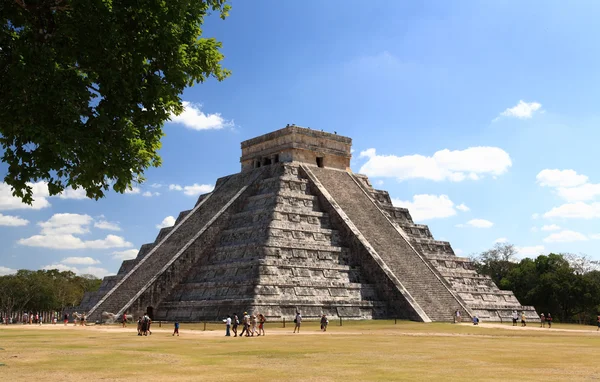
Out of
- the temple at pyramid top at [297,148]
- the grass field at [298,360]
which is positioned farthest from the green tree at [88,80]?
the temple at pyramid top at [297,148]

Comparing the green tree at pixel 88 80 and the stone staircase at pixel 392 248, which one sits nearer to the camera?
the green tree at pixel 88 80

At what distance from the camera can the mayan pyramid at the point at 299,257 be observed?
3077 centimetres

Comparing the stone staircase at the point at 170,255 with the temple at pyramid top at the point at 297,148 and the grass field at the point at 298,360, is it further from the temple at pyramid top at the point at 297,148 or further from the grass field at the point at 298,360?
the grass field at the point at 298,360

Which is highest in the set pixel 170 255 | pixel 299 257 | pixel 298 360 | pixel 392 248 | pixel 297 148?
pixel 297 148

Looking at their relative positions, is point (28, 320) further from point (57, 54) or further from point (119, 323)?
point (57, 54)

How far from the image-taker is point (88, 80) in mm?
10633

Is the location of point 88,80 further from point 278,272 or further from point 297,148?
point 297,148

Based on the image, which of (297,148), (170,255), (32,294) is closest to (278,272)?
(170,255)

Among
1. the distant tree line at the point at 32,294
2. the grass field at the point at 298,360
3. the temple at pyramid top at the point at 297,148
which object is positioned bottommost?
the grass field at the point at 298,360

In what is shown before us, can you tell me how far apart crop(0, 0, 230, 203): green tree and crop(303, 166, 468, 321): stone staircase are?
75.7 feet

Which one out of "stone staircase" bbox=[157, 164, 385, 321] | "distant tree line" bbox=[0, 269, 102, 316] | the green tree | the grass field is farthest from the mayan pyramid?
"distant tree line" bbox=[0, 269, 102, 316]

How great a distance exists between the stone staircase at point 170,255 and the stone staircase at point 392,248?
5406mm

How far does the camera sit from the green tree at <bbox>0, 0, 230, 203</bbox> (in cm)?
995

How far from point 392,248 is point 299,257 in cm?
629
